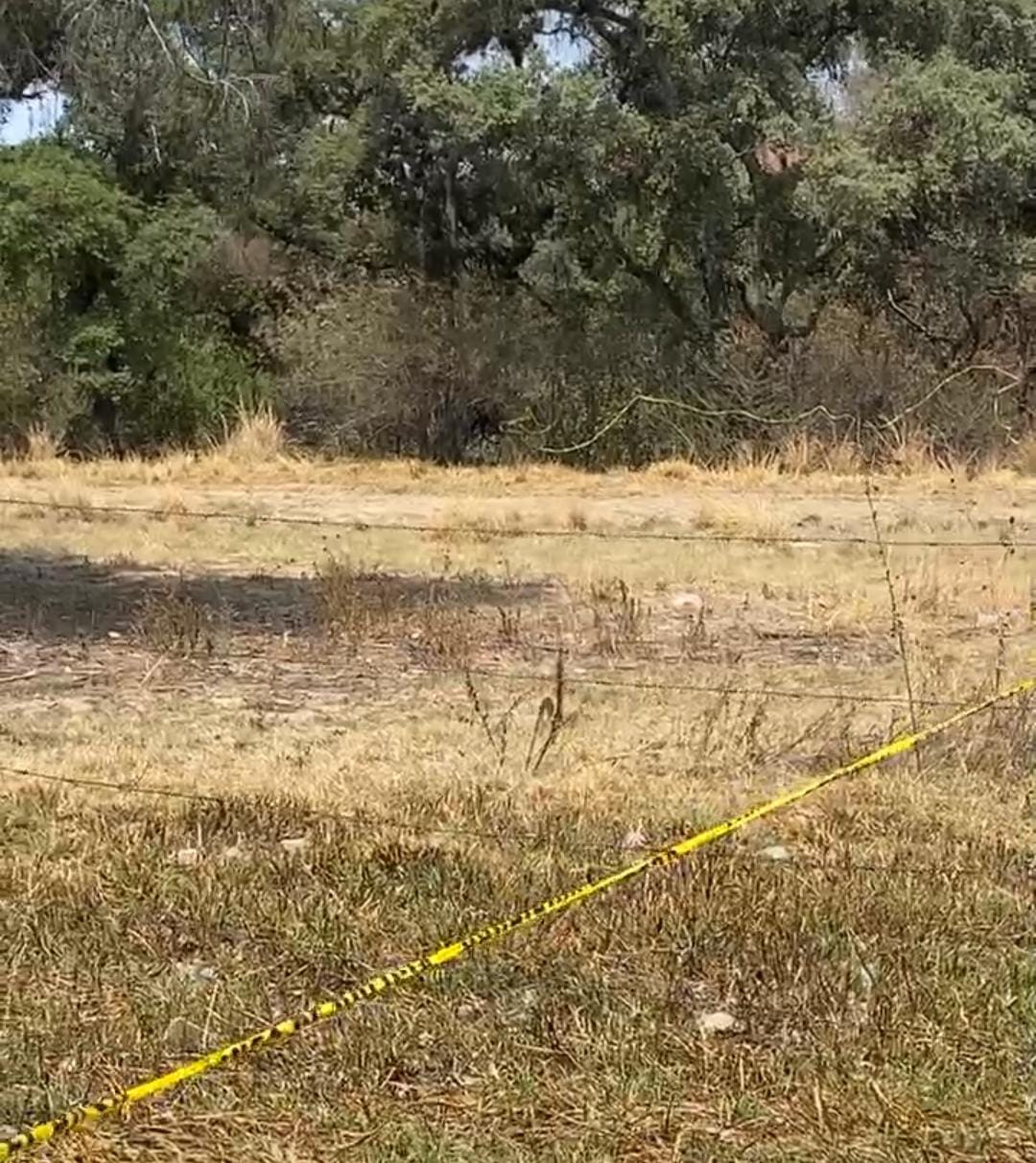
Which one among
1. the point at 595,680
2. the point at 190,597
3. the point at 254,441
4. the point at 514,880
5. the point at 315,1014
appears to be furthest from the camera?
the point at 254,441

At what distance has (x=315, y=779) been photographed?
19.3ft

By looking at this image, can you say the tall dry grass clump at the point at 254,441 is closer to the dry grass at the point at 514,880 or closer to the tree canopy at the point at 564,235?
the tree canopy at the point at 564,235

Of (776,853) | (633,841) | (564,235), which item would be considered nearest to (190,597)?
(633,841)

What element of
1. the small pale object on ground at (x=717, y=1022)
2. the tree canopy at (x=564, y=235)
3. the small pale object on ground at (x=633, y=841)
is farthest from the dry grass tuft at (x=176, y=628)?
the tree canopy at (x=564, y=235)

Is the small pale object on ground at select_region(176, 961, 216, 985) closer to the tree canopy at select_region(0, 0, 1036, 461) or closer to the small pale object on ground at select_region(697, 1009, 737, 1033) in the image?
the small pale object on ground at select_region(697, 1009, 737, 1033)

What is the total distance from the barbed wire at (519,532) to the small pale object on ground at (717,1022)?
8.50 m

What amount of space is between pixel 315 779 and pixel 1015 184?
1555 centimetres

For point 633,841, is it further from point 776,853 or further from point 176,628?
point 176,628

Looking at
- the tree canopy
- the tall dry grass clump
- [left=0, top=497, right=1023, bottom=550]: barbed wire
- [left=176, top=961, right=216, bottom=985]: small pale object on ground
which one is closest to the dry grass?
[left=176, top=961, right=216, bottom=985]: small pale object on ground

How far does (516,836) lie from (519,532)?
8.34 metres

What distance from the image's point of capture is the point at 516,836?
207 inches

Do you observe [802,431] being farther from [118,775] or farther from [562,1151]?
[562,1151]

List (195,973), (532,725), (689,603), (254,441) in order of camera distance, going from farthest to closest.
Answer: (254,441), (689,603), (532,725), (195,973)

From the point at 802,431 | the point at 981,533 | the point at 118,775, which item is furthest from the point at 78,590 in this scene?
the point at 802,431
